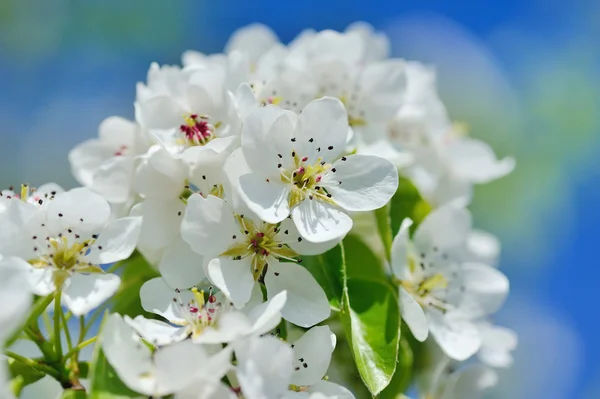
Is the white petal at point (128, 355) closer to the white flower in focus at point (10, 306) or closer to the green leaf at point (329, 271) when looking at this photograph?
the white flower in focus at point (10, 306)

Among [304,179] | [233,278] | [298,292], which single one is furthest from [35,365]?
[304,179]

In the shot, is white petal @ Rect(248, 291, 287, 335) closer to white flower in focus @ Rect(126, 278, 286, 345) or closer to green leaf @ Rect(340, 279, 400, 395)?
white flower in focus @ Rect(126, 278, 286, 345)

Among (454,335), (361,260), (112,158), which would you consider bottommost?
(454,335)

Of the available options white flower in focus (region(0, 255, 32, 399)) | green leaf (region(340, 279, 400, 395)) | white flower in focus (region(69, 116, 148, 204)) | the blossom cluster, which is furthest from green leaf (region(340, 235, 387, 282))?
white flower in focus (region(0, 255, 32, 399))

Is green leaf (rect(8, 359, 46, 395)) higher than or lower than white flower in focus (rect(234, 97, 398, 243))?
lower

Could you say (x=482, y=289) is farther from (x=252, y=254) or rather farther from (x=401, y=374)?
(x=252, y=254)

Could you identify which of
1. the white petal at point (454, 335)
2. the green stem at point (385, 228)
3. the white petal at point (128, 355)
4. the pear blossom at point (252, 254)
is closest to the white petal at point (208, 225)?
the pear blossom at point (252, 254)

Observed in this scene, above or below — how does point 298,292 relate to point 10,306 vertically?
below
